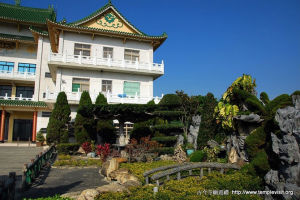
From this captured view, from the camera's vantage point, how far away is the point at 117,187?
302 inches

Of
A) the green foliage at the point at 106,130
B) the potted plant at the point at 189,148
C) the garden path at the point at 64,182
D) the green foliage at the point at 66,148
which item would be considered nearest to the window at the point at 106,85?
the green foliage at the point at 106,130

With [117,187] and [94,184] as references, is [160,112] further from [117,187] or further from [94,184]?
[117,187]

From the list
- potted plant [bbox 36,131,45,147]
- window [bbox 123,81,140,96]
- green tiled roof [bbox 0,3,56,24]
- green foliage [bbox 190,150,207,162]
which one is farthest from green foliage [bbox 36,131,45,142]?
green foliage [bbox 190,150,207,162]

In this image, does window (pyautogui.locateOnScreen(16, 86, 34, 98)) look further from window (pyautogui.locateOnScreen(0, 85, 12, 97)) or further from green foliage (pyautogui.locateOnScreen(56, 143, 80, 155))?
green foliage (pyautogui.locateOnScreen(56, 143, 80, 155))

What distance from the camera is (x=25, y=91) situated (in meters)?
30.2

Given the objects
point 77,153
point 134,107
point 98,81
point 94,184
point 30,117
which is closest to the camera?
point 94,184

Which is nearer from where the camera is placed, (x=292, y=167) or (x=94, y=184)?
(x=292, y=167)

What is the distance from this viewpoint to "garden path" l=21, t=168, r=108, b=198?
8.46m

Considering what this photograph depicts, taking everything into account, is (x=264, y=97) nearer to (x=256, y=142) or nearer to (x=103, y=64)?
(x=256, y=142)

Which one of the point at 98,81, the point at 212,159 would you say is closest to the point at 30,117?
the point at 98,81

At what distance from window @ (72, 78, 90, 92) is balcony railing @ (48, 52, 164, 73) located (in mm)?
1791

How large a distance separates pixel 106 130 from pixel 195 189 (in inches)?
578

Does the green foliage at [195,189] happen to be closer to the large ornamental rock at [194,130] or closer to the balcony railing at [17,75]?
the large ornamental rock at [194,130]

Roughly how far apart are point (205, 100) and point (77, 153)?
10361 mm
